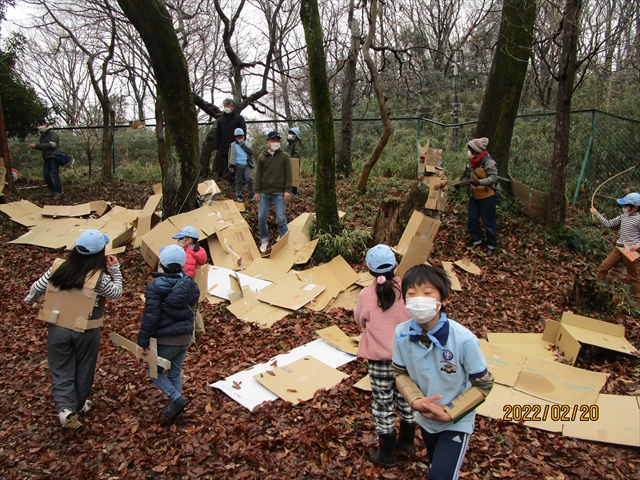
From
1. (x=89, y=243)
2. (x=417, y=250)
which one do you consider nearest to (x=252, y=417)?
(x=89, y=243)

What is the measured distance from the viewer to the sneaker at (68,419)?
3.65 m

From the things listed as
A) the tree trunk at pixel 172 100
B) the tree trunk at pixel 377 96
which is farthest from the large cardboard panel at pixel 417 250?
the tree trunk at pixel 172 100

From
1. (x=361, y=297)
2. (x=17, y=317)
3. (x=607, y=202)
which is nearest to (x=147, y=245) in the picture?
(x=17, y=317)

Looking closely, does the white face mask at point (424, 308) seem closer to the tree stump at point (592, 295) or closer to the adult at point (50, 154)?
the tree stump at point (592, 295)

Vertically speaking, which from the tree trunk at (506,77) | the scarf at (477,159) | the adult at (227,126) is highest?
the tree trunk at (506,77)

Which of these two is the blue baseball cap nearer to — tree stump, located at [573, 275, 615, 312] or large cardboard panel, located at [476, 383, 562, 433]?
large cardboard panel, located at [476, 383, 562, 433]

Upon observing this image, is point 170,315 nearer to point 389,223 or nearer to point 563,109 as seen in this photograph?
point 389,223

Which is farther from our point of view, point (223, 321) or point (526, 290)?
point (526, 290)

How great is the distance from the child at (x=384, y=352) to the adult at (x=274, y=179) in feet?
14.9

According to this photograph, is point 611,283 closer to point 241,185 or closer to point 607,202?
point 607,202

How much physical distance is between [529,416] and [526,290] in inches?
116

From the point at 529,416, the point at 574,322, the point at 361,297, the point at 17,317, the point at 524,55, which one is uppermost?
the point at 524,55

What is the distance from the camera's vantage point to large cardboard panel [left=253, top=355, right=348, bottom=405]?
4035mm

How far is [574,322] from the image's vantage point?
15.8ft
